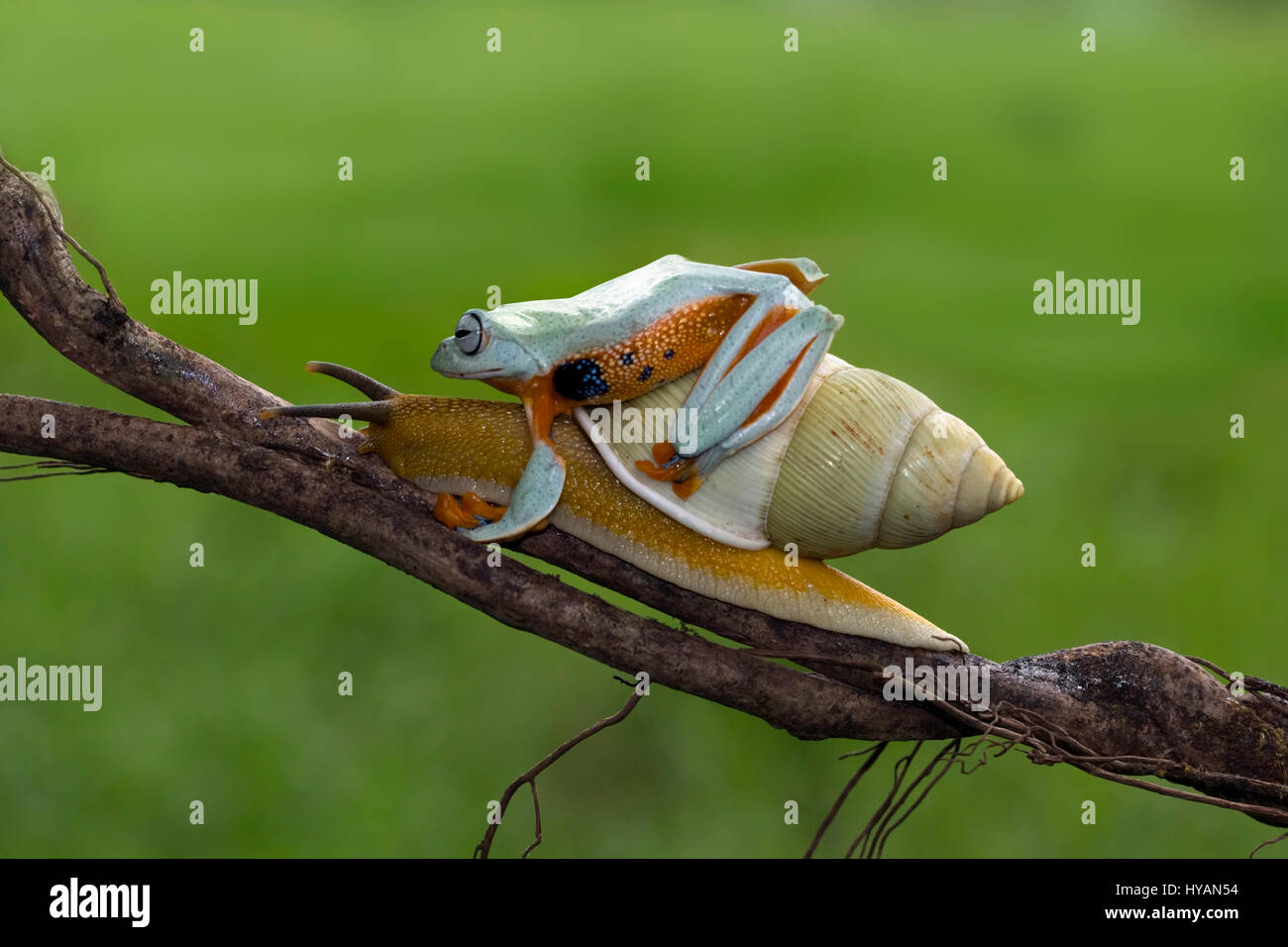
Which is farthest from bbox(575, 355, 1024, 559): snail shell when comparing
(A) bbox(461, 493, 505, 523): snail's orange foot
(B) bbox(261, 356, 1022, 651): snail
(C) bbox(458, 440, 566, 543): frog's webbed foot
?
(A) bbox(461, 493, 505, 523): snail's orange foot

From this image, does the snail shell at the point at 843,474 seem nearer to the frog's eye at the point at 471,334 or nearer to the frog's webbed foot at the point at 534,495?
the frog's webbed foot at the point at 534,495

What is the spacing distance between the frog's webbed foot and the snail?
63mm

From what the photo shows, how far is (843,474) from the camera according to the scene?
2.10 m

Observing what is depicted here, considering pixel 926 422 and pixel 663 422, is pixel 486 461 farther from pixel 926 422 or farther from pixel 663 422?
pixel 926 422

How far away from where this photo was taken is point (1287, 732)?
2385mm

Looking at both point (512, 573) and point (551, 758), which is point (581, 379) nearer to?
point (512, 573)

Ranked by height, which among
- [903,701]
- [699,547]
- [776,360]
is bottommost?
[903,701]

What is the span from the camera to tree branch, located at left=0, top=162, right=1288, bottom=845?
2176 mm

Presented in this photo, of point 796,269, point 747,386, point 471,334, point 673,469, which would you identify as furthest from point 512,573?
point 796,269

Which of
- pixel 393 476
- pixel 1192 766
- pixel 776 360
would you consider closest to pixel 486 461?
pixel 393 476

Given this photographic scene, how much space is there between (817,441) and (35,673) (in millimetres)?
2000

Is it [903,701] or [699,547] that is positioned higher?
[699,547]

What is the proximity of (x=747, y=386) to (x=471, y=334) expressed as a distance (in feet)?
1.70

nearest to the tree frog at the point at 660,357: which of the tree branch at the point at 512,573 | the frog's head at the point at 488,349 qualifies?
the frog's head at the point at 488,349
